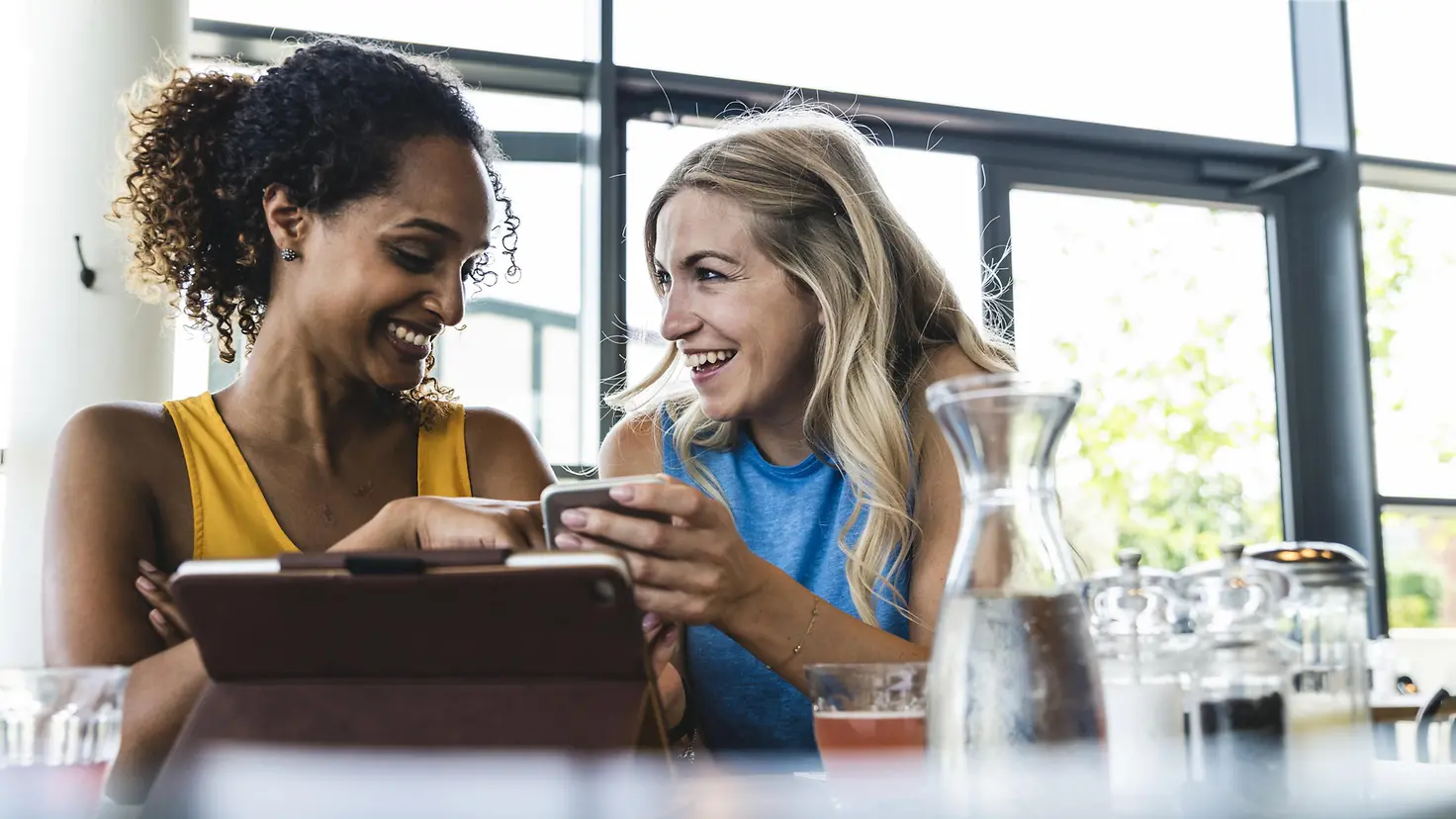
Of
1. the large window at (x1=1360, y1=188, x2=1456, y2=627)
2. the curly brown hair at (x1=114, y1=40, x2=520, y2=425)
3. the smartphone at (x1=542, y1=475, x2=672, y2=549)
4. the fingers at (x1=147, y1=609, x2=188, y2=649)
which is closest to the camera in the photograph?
the smartphone at (x1=542, y1=475, x2=672, y2=549)

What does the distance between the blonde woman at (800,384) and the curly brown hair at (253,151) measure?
1.08 feet

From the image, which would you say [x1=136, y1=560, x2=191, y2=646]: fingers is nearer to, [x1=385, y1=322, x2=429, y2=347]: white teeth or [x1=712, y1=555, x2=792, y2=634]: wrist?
[x1=385, y1=322, x2=429, y2=347]: white teeth

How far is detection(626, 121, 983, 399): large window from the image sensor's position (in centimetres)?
341

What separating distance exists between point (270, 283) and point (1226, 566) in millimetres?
1256

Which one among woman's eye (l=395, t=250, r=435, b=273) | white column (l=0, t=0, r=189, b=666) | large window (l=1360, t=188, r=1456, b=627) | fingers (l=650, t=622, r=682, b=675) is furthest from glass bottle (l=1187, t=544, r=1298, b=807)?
large window (l=1360, t=188, r=1456, b=627)

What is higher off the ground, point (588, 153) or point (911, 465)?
point (588, 153)

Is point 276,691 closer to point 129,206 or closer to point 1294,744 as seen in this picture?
point 1294,744

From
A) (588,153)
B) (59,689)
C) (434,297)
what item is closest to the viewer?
(59,689)

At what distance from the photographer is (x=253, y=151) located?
153 cm

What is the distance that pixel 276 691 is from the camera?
0.63m

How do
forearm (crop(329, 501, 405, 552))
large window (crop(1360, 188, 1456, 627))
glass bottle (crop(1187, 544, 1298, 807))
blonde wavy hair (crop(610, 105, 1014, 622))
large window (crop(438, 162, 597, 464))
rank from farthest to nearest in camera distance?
large window (crop(1360, 188, 1456, 627))
large window (crop(438, 162, 597, 464))
blonde wavy hair (crop(610, 105, 1014, 622))
forearm (crop(329, 501, 405, 552))
glass bottle (crop(1187, 544, 1298, 807))

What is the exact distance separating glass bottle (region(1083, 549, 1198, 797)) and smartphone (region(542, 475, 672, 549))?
31cm

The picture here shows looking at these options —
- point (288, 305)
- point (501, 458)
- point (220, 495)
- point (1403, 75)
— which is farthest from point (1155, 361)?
point (220, 495)

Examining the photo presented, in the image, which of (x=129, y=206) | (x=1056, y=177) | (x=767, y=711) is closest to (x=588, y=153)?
(x=1056, y=177)
